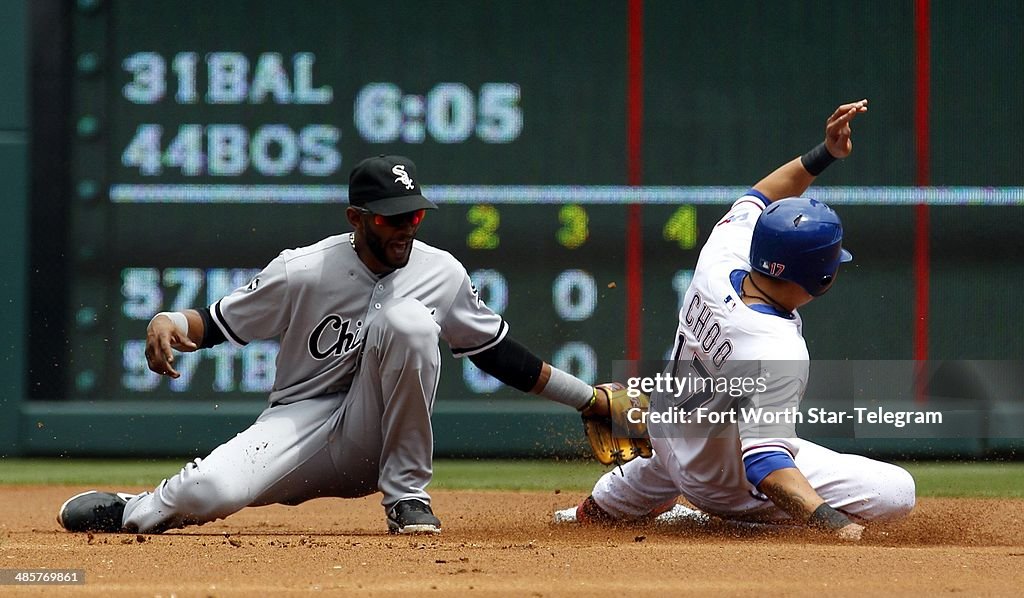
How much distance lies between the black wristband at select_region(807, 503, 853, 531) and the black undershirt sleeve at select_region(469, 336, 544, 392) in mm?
977

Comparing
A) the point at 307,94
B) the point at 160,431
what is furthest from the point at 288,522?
the point at 307,94

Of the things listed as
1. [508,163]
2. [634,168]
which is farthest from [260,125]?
[634,168]

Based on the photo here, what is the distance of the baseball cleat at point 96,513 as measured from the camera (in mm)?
4113

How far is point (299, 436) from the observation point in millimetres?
4121

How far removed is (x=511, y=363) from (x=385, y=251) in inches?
20.8

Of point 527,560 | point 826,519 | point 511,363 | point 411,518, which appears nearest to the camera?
point 527,560

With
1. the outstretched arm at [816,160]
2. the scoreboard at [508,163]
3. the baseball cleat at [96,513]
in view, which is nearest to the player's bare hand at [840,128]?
the outstretched arm at [816,160]

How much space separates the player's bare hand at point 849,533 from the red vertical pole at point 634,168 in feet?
8.81

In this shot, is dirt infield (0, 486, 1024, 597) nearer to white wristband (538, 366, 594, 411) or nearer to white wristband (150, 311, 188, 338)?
white wristband (538, 366, 594, 411)

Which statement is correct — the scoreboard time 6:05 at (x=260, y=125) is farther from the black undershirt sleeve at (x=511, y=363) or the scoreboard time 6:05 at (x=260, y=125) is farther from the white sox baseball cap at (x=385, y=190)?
the white sox baseball cap at (x=385, y=190)

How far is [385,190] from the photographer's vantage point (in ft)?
13.3

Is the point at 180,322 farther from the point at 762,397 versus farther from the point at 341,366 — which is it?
the point at 762,397

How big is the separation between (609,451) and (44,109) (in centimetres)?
334

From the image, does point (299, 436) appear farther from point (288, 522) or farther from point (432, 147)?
point (432, 147)
